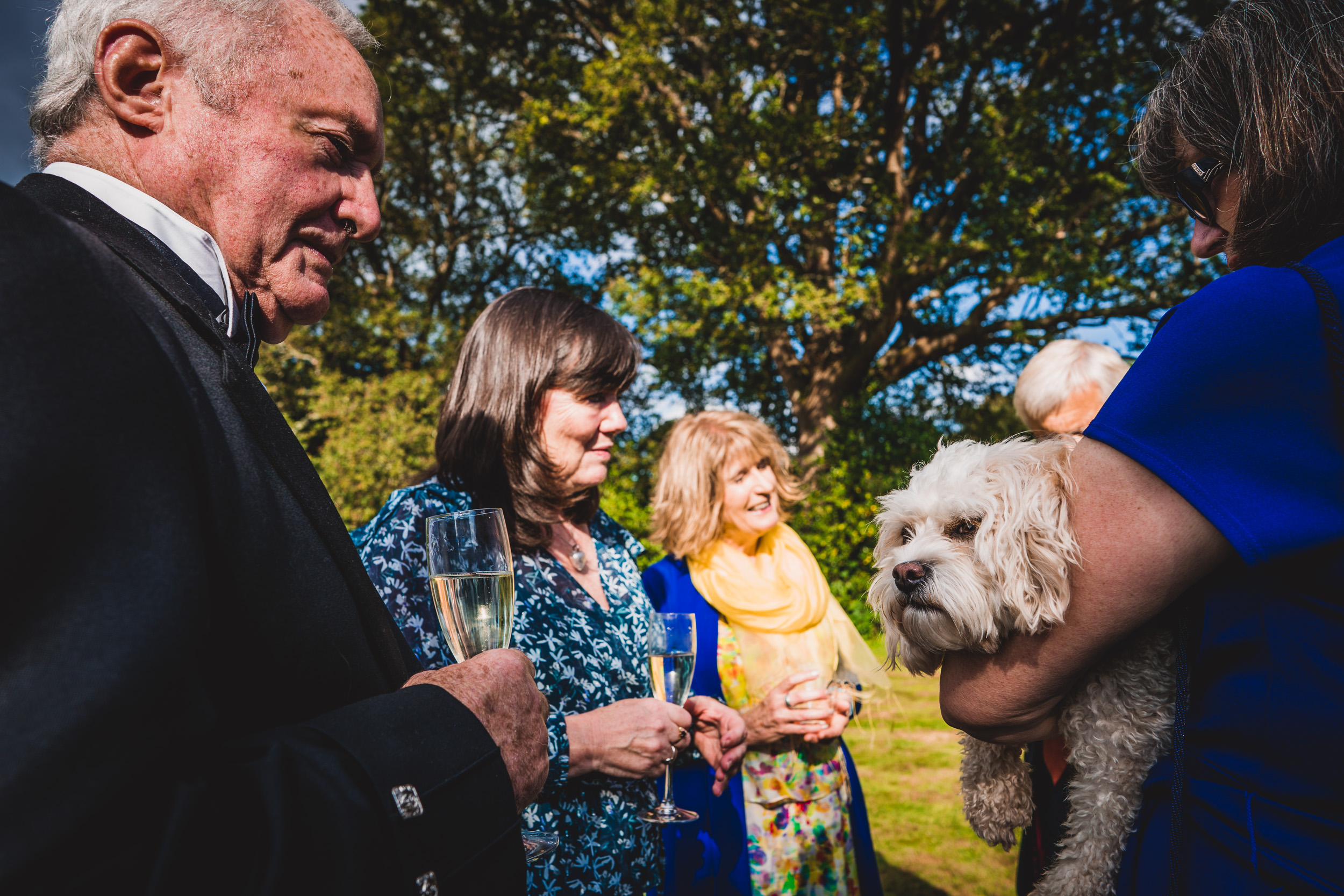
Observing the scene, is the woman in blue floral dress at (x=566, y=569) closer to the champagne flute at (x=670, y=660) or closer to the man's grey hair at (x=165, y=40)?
the champagne flute at (x=670, y=660)

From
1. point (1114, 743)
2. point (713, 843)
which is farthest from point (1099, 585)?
point (713, 843)

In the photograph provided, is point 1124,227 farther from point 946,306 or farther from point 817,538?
point 817,538

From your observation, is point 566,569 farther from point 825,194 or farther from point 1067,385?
point 825,194

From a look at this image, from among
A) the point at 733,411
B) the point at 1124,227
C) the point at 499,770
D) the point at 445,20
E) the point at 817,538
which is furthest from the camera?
the point at 445,20

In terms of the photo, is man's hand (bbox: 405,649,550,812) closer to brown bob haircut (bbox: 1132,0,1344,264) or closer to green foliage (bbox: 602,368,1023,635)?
brown bob haircut (bbox: 1132,0,1344,264)

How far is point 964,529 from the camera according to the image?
5.92 feet

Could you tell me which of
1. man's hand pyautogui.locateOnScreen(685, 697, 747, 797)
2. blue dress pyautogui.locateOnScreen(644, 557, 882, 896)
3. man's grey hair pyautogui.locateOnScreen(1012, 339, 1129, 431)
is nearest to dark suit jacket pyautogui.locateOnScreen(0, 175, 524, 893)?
man's hand pyautogui.locateOnScreen(685, 697, 747, 797)

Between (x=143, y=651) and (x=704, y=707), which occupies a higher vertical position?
(x=143, y=651)

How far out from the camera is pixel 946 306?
12180 millimetres

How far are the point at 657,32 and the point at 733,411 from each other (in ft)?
26.2

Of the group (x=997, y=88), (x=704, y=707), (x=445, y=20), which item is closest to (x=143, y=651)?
(x=704, y=707)

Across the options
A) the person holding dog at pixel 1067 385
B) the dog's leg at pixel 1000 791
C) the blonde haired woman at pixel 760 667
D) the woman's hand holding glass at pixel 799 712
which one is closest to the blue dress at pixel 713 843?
the blonde haired woman at pixel 760 667

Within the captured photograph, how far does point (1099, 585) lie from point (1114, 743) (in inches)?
19.6

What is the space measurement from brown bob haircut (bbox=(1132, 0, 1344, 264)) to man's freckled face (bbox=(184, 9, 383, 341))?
1.56 metres
